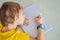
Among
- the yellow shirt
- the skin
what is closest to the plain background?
the skin

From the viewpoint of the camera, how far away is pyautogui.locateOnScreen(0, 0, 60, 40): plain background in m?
1.20

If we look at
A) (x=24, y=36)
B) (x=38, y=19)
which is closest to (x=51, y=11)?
(x=38, y=19)

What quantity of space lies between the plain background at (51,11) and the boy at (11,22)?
3.4 inches

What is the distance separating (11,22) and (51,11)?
0.33 metres

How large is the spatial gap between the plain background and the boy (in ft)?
0.28

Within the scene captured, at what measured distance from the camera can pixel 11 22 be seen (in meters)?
1.12

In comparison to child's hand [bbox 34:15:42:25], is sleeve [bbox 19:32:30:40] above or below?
below

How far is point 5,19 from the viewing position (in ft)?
3.65

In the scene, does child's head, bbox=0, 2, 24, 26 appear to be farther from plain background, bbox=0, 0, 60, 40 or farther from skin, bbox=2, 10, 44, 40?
plain background, bbox=0, 0, 60, 40

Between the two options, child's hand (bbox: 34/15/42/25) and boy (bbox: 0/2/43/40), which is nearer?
boy (bbox: 0/2/43/40)

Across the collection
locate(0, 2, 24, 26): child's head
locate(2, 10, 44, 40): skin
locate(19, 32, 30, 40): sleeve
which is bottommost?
locate(19, 32, 30, 40): sleeve

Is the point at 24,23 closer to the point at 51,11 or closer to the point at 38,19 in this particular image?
the point at 38,19

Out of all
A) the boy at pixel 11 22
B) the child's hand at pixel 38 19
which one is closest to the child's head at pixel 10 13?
the boy at pixel 11 22

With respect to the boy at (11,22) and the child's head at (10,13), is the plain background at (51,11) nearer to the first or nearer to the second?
the boy at (11,22)
